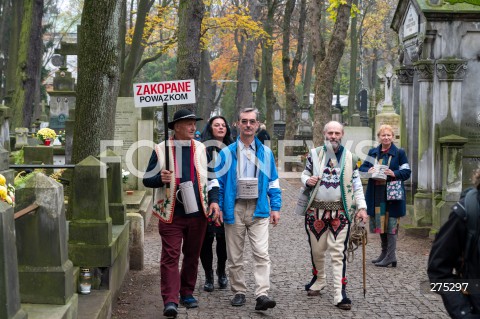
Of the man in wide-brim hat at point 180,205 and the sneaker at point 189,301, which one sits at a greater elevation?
the man in wide-brim hat at point 180,205

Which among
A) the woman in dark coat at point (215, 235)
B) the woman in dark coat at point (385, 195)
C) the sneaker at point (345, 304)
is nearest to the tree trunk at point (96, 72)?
the woman in dark coat at point (215, 235)

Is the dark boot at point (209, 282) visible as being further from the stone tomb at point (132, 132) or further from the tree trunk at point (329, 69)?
the tree trunk at point (329, 69)

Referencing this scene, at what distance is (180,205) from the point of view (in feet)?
26.5

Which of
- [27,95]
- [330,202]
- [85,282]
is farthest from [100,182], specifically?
[27,95]

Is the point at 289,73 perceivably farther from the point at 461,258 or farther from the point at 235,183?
the point at 461,258

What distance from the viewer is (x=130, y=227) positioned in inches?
407

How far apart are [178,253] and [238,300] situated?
858 millimetres

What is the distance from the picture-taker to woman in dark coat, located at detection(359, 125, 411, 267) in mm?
10727

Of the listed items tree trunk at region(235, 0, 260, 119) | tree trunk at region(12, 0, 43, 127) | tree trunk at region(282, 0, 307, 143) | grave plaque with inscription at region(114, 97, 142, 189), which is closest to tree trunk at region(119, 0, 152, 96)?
tree trunk at region(12, 0, 43, 127)

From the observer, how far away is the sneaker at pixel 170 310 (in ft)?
25.3

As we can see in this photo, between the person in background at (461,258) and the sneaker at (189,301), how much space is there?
4.55m

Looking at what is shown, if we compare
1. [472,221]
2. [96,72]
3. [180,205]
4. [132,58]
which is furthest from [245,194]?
[132,58]

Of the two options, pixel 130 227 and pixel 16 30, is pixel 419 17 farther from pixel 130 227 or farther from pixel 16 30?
pixel 16 30

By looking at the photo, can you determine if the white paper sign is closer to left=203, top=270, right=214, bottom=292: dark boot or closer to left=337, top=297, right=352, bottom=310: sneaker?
left=203, top=270, right=214, bottom=292: dark boot
